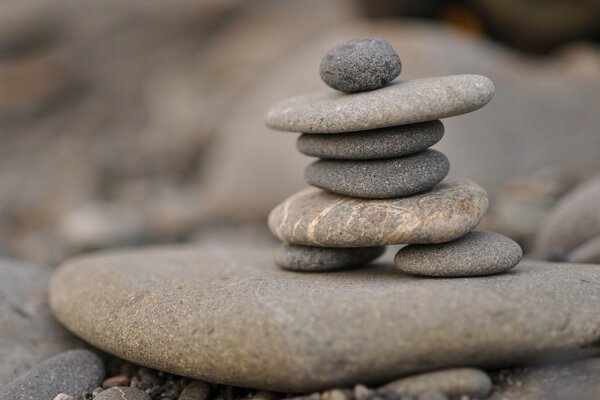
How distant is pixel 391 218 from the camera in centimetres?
342

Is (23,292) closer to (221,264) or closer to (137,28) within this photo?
(221,264)

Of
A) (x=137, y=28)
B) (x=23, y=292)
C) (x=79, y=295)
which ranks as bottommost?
(x=23, y=292)

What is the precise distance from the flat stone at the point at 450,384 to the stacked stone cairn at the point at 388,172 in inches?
25.8

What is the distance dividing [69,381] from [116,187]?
8.36m

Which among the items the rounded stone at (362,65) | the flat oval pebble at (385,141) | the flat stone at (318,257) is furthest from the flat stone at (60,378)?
the rounded stone at (362,65)

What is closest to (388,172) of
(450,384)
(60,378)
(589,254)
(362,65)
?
(362,65)

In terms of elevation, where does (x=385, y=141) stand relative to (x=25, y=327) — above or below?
above

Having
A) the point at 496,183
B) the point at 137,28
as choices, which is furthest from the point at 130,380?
the point at 137,28

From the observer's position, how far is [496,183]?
7.52 meters

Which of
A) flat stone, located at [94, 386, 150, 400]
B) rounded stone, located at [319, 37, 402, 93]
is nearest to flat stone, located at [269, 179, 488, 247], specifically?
rounded stone, located at [319, 37, 402, 93]

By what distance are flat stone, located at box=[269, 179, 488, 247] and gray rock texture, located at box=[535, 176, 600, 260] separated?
1577 mm

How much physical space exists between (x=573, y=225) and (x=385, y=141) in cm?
219

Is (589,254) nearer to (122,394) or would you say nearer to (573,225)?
(573,225)

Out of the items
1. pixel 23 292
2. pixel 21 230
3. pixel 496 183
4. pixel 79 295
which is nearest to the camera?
pixel 79 295
